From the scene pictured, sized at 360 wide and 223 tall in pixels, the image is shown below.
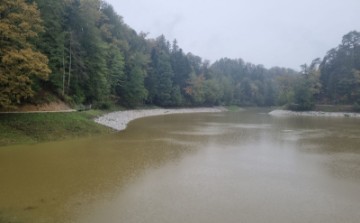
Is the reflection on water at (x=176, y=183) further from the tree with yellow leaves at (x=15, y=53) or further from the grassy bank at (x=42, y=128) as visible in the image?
the tree with yellow leaves at (x=15, y=53)

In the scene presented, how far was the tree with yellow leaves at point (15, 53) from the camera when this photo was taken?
22.0 m

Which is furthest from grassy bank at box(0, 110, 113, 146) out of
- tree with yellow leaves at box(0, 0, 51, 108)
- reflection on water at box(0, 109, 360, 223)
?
reflection on water at box(0, 109, 360, 223)

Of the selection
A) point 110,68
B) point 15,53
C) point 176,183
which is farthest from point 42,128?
point 110,68

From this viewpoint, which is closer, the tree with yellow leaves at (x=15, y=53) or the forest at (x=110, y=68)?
the tree with yellow leaves at (x=15, y=53)

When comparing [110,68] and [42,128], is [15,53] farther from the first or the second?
[110,68]

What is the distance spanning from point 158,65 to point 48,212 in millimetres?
64500

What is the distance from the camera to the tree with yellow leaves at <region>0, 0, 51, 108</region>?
22.0 metres

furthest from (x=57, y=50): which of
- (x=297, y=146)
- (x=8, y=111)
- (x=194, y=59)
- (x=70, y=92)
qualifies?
(x=194, y=59)

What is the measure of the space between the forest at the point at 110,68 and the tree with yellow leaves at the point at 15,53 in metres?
0.06

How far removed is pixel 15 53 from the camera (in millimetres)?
22031

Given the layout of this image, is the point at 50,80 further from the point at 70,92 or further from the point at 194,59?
the point at 194,59

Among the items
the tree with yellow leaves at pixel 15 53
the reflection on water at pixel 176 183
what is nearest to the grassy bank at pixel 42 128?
the tree with yellow leaves at pixel 15 53

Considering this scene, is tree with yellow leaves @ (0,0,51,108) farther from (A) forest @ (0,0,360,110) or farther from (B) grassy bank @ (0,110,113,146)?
(B) grassy bank @ (0,110,113,146)

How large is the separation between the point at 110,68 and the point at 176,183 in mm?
41209
